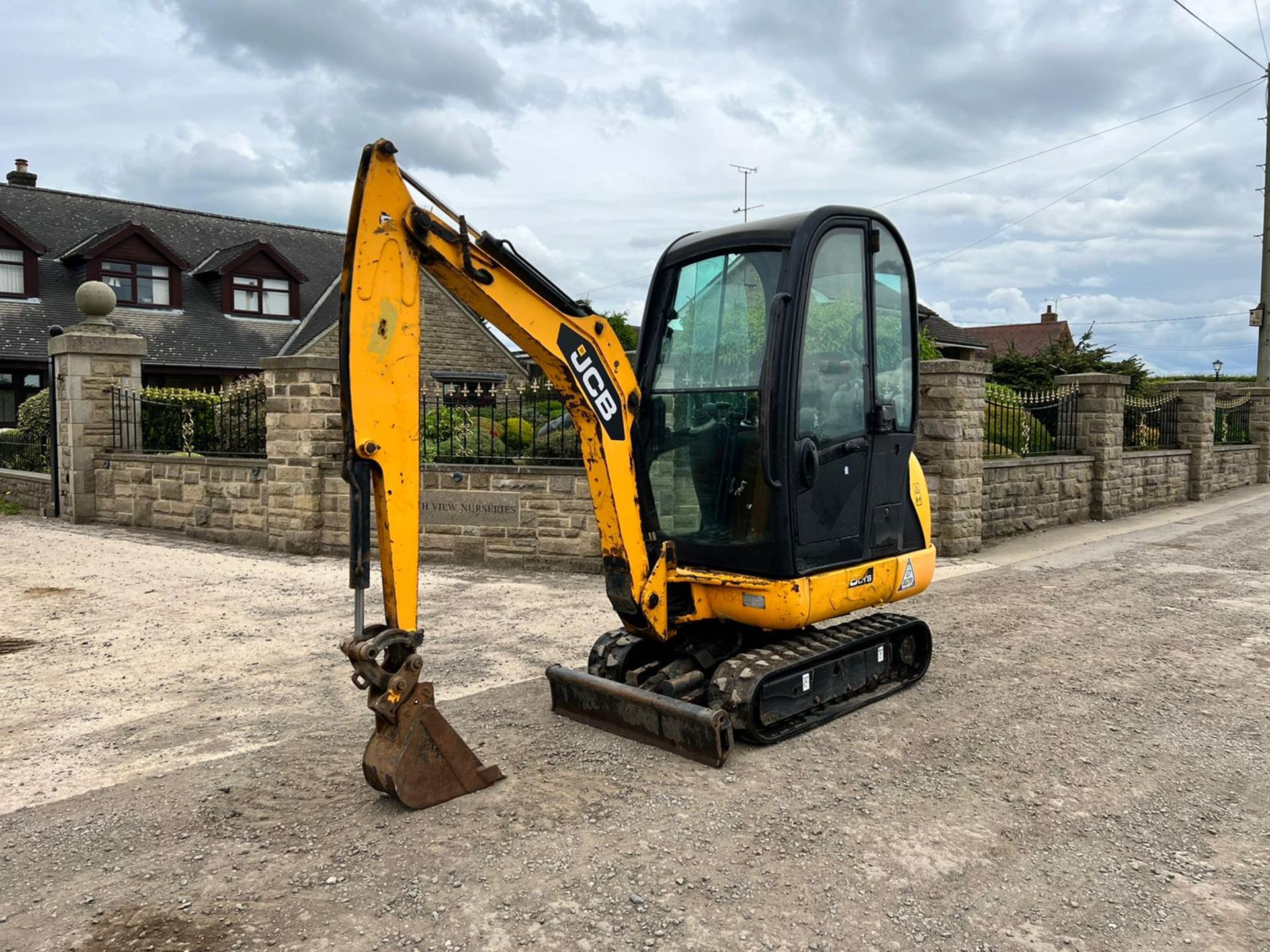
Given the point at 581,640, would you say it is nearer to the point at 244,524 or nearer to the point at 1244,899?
the point at 1244,899

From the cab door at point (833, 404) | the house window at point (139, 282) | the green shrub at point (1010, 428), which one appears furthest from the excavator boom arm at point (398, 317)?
the house window at point (139, 282)

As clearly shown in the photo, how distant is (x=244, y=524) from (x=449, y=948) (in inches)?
373

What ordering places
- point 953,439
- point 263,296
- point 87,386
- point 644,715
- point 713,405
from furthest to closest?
point 263,296, point 87,386, point 953,439, point 713,405, point 644,715

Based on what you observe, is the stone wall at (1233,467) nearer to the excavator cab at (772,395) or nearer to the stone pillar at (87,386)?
the excavator cab at (772,395)

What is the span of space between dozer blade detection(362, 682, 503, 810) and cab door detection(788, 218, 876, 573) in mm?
1936

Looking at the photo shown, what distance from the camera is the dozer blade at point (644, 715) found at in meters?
4.46

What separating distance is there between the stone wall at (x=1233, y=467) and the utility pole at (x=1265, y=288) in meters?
4.19

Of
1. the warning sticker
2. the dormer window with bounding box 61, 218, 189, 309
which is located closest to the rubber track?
the warning sticker

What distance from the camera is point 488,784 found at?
426 centimetres

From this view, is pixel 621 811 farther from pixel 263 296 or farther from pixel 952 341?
pixel 952 341

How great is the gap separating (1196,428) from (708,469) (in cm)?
1687

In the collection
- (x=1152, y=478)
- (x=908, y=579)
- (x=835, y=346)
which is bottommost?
(x=908, y=579)

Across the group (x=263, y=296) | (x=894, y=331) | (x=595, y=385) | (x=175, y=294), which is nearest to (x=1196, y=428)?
(x=894, y=331)

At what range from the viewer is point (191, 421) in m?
13.0
